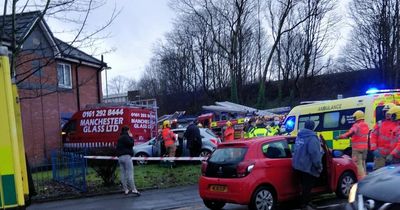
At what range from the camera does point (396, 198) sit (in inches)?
173

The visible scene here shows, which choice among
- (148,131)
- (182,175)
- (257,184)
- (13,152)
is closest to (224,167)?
(257,184)

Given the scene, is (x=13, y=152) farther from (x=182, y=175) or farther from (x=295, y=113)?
(x=295, y=113)

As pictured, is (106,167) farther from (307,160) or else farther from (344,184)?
(307,160)

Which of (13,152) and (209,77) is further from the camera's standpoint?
(209,77)

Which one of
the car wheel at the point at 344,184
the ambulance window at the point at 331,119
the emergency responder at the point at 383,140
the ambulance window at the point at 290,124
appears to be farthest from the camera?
the ambulance window at the point at 290,124

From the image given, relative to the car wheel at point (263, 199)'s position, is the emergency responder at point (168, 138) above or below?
above

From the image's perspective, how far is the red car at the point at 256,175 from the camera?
896 cm

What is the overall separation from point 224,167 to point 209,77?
189 ft

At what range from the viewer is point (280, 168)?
30.6ft

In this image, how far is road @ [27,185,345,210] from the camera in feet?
34.3

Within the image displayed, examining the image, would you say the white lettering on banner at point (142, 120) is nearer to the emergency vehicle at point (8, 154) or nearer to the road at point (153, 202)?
the road at point (153, 202)

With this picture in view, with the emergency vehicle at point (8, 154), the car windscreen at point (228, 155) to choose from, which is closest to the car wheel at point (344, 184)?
the car windscreen at point (228, 155)

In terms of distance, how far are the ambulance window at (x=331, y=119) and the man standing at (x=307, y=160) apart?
716 centimetres

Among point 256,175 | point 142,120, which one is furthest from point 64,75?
point 256,175
